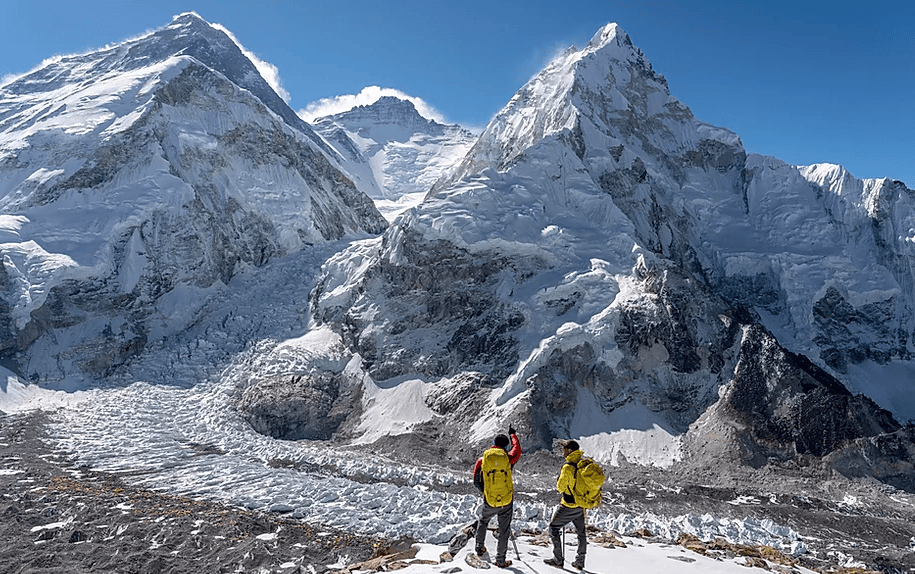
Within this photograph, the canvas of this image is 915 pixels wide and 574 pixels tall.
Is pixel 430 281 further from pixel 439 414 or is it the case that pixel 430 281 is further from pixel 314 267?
pixel 314 267

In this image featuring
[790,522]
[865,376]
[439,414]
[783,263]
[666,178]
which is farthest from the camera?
[666,178]

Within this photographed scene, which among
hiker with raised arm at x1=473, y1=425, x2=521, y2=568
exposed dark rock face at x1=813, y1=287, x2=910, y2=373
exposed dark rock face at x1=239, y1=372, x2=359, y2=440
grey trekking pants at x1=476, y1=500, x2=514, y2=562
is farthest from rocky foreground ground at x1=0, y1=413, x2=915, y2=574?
exposed dark rock face at x1=813, y1=287, x2=910, y2=373

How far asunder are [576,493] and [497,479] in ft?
5.35

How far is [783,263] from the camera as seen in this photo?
2726 inches

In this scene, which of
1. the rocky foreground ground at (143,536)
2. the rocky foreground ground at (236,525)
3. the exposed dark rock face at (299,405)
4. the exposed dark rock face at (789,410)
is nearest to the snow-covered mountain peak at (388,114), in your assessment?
the exposed dark rock face at (299,405)

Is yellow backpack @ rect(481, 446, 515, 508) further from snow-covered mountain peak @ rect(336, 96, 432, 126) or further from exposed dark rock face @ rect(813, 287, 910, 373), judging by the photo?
snow-covered mountain peak @ rect(336, 96, 432, 126)

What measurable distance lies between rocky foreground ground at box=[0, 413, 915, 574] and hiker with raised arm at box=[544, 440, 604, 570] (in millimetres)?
3706

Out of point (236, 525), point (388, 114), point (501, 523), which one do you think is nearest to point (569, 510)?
point (501, 523)

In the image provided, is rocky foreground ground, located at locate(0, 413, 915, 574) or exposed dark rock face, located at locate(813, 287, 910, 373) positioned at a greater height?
exposed dark rock face, located at locate(813, 287, 910, 373)

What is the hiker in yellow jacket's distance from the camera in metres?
12.8

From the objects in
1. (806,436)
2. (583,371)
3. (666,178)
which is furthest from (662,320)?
(666,178)

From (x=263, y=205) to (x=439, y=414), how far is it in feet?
133

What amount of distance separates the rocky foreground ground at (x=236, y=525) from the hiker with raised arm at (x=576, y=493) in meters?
3.71

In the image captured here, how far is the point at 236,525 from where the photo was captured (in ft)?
75.7
